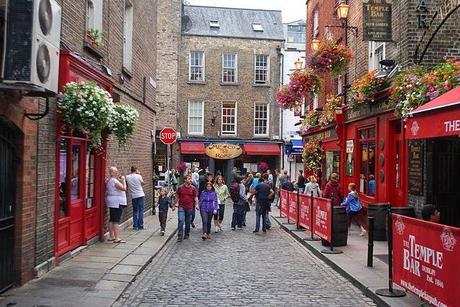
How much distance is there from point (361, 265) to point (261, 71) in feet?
90.6

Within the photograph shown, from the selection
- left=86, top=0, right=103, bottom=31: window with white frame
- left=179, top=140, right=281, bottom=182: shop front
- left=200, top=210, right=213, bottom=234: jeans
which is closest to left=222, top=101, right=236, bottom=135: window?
left=179, top=140, right=281, bottom=182: shop front

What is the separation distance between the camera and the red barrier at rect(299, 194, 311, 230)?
14.3 metres

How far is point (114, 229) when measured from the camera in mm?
12242

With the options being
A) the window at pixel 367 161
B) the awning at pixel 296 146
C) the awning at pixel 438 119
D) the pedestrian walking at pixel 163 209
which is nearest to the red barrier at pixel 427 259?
the awning at pixel 438 119

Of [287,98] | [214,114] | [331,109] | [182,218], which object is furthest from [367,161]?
[214,114]

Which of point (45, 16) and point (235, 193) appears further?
point (235, 193)

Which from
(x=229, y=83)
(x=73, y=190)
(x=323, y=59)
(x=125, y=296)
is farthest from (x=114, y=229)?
(x=229, y=83)

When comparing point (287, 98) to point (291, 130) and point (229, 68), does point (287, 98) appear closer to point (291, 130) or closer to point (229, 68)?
point (291, 130)

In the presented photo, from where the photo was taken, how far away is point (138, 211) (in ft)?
49.1

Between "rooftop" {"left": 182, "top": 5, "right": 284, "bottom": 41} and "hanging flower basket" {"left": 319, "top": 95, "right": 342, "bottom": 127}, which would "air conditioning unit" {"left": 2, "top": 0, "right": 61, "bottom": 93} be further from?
"rooftop" {"left": 182, "top": 5, "right": 284, "bottom": 41}

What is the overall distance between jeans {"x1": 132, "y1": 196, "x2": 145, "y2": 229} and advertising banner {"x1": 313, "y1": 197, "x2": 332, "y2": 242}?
15.5ft

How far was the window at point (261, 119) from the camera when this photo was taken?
36.0 m

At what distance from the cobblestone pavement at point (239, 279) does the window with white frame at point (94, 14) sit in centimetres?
510

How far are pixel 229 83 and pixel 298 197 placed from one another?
69.5ft
